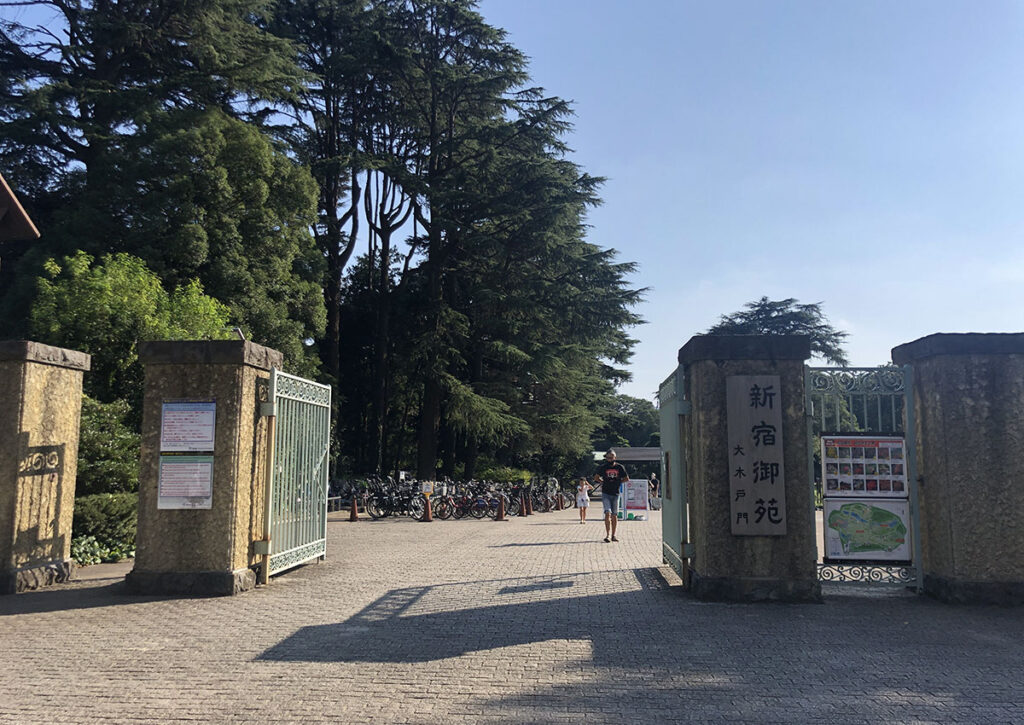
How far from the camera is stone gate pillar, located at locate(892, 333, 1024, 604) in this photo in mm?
8477

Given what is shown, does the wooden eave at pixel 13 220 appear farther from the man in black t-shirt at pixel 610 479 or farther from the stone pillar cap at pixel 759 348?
the man in black t-shirt at pixel 610 479

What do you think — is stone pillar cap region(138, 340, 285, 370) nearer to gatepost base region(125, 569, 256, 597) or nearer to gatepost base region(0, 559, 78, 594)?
gatepost base region(125, 569, 256, 597)

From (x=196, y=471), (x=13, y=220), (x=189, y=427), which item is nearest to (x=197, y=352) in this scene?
(x=189, y=427)

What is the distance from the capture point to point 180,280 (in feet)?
75.5

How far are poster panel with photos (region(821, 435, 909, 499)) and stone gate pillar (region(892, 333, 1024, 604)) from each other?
31 cm

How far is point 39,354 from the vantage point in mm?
9531

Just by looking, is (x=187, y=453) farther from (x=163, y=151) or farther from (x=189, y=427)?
(x=163, y=151)

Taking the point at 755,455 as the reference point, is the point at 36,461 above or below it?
below

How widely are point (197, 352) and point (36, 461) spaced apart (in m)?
2.40

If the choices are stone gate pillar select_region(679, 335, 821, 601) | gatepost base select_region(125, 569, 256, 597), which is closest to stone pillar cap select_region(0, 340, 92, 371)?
gatepost base select_region(125, 569, 256, 597)

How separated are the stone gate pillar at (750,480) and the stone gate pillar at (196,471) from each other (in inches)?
208

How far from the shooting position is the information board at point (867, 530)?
356 inches

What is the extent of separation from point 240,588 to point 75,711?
4.23 m

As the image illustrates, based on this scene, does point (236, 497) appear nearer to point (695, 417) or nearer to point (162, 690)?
point (162, 690)
